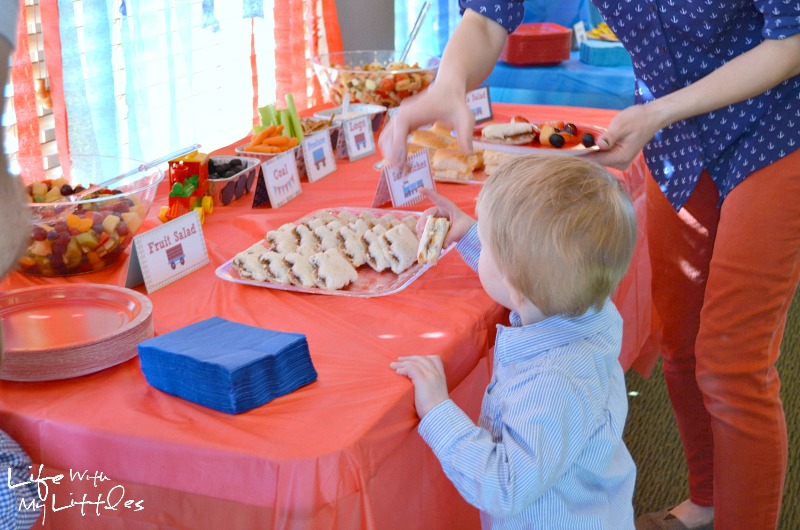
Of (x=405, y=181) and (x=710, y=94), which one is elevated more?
(x=710, y=94)

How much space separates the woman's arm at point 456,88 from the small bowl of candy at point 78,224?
45 centimetres

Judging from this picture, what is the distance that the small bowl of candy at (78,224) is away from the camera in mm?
1378

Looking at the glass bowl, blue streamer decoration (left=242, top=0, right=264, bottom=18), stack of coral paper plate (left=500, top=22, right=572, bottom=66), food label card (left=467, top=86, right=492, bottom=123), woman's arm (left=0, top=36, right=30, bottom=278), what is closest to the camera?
woman's arm (left=0, top=36, right=30, bottom=278)

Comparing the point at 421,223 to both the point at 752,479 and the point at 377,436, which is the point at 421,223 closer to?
the point at 377,436

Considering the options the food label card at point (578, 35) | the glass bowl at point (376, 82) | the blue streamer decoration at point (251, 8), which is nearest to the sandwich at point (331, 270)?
the glass bowl at point (376, 82)

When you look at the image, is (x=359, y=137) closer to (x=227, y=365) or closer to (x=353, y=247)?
(x=353, y=247)

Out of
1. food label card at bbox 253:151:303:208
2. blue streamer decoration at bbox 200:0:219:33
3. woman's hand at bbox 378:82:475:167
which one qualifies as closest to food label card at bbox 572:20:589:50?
blue streamer decoration at bbox 200:0:219:33

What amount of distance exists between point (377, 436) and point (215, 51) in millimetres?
2378

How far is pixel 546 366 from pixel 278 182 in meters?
0.94

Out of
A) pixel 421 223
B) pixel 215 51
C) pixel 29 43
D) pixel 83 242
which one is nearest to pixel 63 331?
pixel 83 242

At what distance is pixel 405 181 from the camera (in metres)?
1.82

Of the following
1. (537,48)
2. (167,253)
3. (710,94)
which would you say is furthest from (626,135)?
(537,48)

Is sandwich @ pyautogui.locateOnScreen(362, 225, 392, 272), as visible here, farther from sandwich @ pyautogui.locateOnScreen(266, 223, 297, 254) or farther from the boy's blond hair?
the boy's blond hair

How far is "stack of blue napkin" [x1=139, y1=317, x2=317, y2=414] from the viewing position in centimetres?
100
